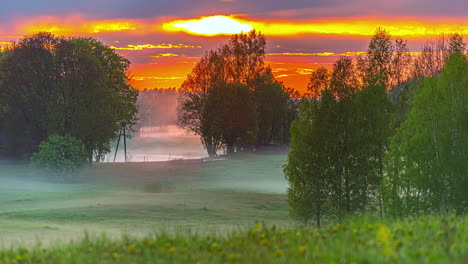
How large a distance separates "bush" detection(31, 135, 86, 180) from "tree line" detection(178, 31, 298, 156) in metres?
28.7

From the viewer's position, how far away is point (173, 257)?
10164mm

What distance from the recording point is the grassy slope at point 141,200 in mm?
25984

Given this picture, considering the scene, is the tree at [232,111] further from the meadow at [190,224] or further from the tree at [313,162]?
the tree at [313,162]

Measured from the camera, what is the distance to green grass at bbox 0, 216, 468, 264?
933cm

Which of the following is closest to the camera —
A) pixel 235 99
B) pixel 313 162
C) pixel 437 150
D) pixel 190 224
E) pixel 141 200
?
pixel 437 150

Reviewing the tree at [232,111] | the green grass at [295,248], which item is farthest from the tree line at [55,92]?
the green grass at [295,248]

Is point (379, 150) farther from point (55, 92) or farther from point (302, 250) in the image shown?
point (55, 92)

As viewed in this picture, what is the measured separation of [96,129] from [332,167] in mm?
36340

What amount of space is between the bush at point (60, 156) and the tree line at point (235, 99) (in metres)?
28.7

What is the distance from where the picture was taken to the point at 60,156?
176 ft

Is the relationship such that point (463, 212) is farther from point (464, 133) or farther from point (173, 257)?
point (173, 257)

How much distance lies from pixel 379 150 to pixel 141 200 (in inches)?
653

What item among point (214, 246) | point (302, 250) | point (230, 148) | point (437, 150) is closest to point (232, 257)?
point (214, 246)

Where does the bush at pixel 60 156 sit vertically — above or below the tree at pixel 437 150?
below
